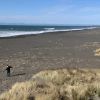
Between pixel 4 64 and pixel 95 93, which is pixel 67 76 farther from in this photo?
pixel 4 64

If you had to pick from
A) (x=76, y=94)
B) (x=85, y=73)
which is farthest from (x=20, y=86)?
(x=85, y=73)

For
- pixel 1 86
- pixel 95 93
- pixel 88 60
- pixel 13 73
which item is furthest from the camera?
pixel 88 60

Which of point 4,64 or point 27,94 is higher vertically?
point 27,94

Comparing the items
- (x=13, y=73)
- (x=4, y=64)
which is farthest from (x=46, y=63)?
(x=13, y=73)

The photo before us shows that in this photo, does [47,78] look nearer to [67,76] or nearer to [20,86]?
[67,76]

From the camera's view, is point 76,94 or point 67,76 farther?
point 67,76

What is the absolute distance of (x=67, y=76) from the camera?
1576cm

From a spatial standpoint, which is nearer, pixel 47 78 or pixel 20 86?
pixel 20 86

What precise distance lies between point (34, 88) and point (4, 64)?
12.7 metres

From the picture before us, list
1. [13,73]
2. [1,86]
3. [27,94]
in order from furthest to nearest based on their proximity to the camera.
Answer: [13,73] → [1,86] → [27,94]

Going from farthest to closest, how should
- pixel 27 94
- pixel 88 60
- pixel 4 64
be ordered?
pixel 88 60 < pixel 4 64 < pixel 27 94

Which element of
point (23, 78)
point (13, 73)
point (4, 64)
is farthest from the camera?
point (4, 64)

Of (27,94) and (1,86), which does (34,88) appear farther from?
(1,86)

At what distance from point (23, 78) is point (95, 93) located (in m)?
6.91
